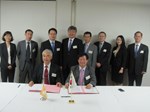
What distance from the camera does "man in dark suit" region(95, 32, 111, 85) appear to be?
455 cm

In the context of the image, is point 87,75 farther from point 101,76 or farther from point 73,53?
point 101,76

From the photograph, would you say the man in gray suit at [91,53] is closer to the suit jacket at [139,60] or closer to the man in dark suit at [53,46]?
the man in dark suit at [53,46]

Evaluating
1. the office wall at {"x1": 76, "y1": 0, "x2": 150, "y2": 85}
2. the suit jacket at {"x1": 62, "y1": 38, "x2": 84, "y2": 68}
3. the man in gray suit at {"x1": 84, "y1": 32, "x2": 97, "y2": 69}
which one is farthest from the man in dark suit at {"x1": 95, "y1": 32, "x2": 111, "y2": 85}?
the suit jacket at {"x1": 62, "y1": 38, "x2": 84, "y2": 68}

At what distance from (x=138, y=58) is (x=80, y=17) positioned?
176 cm

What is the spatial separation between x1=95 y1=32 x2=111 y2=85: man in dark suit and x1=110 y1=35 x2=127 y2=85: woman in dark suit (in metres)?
0.21

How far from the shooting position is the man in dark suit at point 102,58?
4.55 meters

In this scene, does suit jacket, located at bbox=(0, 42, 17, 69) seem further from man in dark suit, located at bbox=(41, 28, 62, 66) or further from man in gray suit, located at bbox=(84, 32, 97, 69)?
A: man in gray suit, located at bbox=(84, 32, 97, 69)

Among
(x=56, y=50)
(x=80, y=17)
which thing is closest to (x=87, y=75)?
(x=56, y=50)

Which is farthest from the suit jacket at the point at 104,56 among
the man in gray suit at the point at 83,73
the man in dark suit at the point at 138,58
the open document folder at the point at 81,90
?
the open document folder at the point at 81,90

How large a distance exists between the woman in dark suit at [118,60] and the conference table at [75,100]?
1.84 metres

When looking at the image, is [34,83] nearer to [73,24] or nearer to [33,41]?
[33,41]

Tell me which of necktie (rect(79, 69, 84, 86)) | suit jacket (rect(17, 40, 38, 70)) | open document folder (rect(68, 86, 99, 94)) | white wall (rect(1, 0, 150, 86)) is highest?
white wall (rect(1, 0, 150, 86))

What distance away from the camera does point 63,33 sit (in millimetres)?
4871

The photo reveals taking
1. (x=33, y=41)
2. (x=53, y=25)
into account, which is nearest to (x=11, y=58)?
(x=33, y=41)
